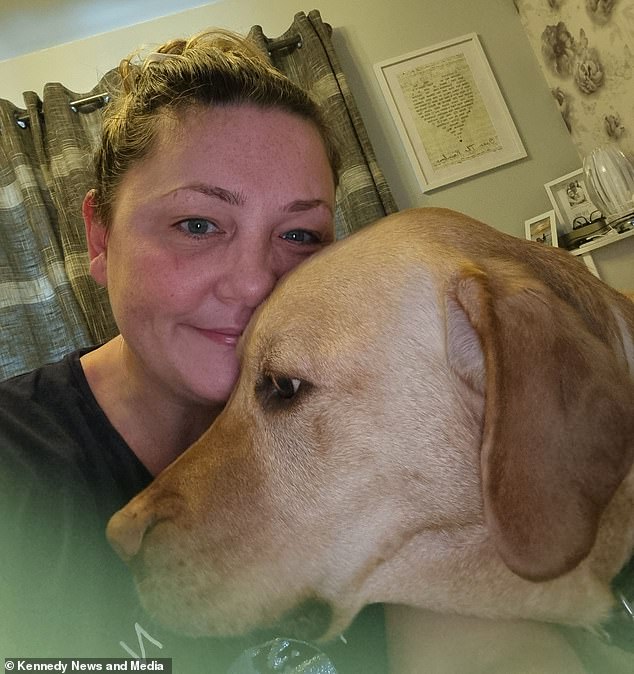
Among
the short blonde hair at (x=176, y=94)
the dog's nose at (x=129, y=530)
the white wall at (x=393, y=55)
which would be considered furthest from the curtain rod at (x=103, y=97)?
the dog's nose at (x=129, y=530)

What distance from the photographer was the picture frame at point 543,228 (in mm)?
2519

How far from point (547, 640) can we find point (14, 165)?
8.60 ft

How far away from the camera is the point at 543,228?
258 cm

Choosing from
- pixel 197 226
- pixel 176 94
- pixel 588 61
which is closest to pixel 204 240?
pixel 197 226

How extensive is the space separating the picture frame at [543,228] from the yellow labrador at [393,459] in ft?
5.89

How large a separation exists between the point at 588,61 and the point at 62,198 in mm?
2167

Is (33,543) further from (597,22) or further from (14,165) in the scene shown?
(597,22)

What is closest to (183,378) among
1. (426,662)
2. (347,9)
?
(426,662)

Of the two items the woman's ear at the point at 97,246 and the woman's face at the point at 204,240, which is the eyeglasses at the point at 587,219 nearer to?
the woman's face at the point at 204,240

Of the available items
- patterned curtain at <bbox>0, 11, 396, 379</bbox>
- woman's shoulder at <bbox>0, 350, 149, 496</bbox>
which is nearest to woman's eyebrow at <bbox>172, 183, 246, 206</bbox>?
woman's shoulder at <bbox>0, 350, 149, 496</bbox>

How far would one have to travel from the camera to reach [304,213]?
1.06 meters

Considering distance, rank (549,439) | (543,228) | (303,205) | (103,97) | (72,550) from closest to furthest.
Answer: (549,439) < (72,550) < (303,205) < (543,228) < (103,97)

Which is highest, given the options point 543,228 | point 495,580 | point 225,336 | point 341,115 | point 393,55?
point 393,55

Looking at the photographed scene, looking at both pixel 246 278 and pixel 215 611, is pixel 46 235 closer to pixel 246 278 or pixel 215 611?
pixel 246 278
